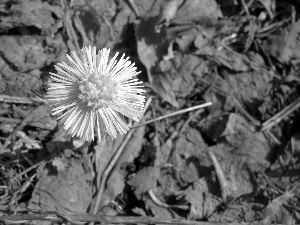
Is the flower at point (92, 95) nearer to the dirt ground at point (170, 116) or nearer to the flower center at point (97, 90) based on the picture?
the flower center at point (97, 90)

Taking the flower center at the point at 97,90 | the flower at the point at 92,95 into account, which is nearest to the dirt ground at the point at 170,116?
the flower at the point at 92,95

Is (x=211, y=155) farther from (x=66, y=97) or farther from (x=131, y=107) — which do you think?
(x=66, y=97)

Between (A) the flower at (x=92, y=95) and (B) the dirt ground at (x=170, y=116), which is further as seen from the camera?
(B) the dirt ground at (x=170, y=116)

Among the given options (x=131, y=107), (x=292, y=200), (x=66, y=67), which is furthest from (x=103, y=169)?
(x=292, y=200)

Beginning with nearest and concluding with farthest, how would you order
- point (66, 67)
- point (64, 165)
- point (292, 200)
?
point (66, 67) < point (64, 165) < point (292, 200)

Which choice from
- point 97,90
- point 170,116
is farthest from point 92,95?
point 170,116

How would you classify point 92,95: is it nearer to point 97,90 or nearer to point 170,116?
point 97,90

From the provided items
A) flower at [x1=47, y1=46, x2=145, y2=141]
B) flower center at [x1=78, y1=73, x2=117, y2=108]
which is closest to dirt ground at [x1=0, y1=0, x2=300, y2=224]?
flower at [x1=47, y1=46, x2=145, y2=141]
